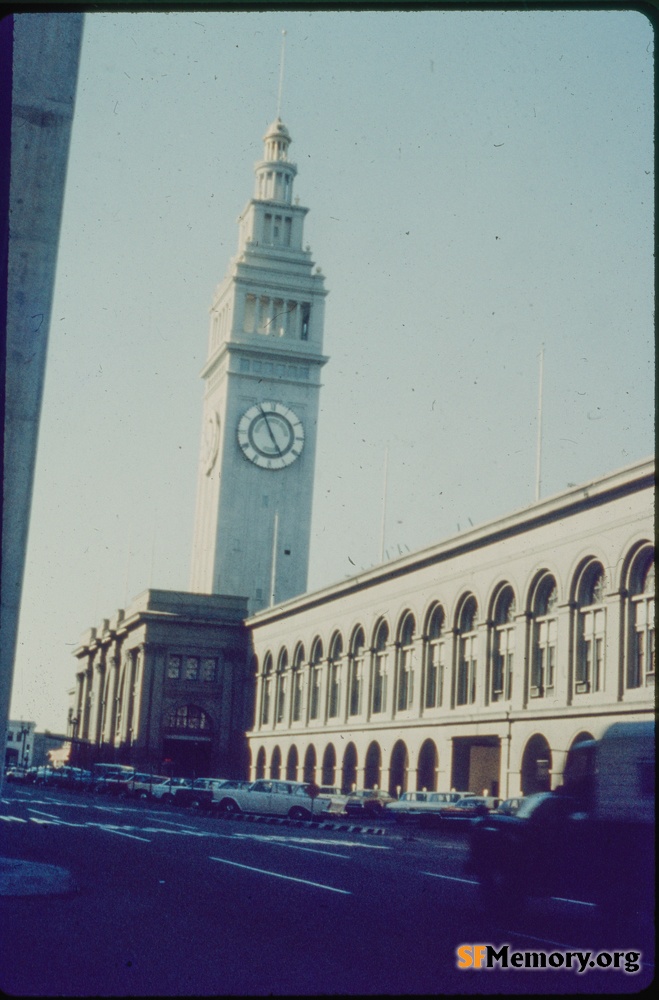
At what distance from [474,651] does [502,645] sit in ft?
23.3

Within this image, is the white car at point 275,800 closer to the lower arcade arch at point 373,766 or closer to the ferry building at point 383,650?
the ferry building at point 383,650

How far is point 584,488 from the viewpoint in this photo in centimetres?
3034

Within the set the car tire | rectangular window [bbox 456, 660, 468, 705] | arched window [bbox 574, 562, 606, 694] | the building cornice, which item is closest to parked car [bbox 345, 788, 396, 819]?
the car tire

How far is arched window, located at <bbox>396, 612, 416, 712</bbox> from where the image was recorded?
40.4m

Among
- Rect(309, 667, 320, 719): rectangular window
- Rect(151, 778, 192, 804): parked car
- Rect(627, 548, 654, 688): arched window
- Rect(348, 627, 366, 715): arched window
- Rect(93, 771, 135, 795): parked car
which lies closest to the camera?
Rect(627, 548, 654, 688): arched window

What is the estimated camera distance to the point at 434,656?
41.0m

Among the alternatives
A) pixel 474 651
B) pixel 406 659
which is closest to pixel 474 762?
pixel 474 651

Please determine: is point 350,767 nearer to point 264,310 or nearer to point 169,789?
point 169,789

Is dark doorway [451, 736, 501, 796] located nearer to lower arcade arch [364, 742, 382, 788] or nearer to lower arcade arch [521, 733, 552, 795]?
lower arcade arch [364, 742, 382, 788]

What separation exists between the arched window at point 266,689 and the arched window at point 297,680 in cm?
59

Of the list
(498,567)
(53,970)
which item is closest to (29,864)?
(53,970)

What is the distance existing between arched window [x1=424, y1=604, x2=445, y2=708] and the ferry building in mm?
79

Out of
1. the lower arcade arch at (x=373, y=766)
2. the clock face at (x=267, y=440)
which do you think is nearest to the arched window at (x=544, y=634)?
the lower arcade arch at (x=373, y=766)

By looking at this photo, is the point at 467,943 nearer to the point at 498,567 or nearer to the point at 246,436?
the point at 498,567
